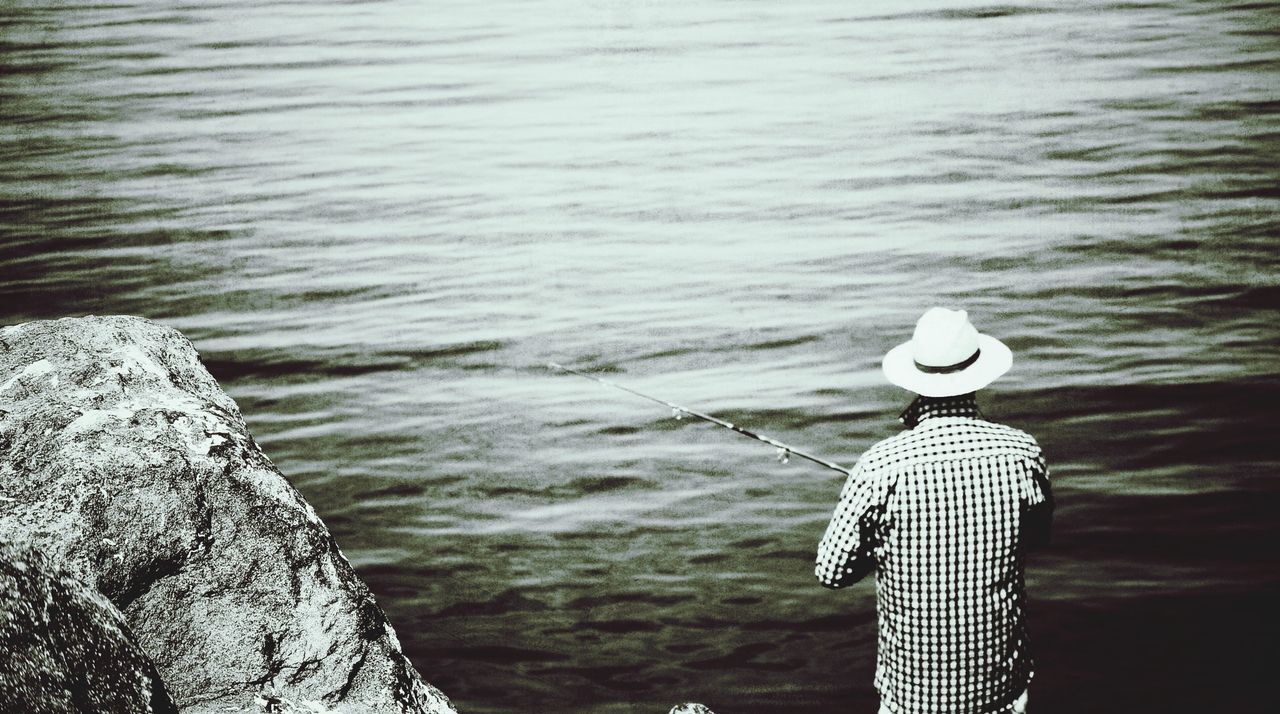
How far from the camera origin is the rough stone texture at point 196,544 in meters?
3.42

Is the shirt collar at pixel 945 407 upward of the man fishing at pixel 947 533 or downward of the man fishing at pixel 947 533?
upward

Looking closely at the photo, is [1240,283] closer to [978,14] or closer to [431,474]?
[431,474]

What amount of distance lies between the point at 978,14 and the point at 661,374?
50.4ft

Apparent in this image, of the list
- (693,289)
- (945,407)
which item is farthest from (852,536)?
(693,289)

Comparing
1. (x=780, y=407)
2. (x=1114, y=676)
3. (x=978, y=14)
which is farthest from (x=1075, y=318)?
(x=978, y=14)

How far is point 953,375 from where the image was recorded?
317 centimetres

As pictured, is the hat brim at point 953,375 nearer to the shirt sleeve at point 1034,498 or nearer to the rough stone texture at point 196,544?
the shirt sleeve at point 1034,498

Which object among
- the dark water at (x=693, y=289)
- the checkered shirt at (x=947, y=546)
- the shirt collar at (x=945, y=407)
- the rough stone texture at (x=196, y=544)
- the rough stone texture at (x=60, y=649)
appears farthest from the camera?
the dark water at (x=693, y=289)

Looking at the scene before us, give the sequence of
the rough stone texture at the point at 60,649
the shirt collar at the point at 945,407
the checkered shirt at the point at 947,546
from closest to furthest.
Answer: the rough stone texture at the point at 60,649, the checkered shirt at the point at 947,546, the shirt collar at the point at 945,407

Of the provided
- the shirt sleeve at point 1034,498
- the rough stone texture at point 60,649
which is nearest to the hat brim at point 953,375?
the shirt sleeve at point 1034,498

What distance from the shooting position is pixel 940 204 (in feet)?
44.1

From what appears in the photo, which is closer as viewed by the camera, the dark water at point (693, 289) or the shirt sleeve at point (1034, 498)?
the shirt sleeve at point (1034, 498)

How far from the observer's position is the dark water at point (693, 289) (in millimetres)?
6496

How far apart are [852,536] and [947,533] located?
0.76 feet
